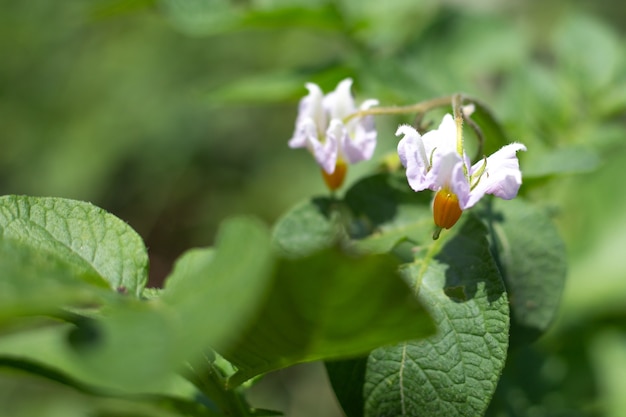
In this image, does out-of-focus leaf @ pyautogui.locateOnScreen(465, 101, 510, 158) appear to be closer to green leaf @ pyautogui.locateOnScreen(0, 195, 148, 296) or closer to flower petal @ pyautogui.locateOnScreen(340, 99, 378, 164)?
flower petal @ pyautogui.locateOnScreen(340, 99, 378, 164)

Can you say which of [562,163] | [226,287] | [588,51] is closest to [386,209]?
[562,163]

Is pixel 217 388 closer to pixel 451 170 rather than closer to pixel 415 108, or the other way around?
pixel 451 170

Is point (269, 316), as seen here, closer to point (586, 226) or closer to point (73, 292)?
point (73, 292)

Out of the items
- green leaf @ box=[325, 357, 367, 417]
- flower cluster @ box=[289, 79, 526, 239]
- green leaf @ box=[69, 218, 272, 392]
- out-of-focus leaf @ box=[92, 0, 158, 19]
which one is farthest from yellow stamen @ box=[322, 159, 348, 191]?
out-of-focus leaf @ box=[92, 0, 158, 19]

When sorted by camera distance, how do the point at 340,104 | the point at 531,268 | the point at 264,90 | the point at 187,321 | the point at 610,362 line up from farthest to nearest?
the point at 610,362 → the point at 264,90 → the point at 340,104 → the point at 531,268 → the point at 187,321

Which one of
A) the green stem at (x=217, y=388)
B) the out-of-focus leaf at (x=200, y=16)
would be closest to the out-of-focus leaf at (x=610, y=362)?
the green stem at (x=217, y=388)

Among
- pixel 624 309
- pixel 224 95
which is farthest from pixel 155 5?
pixel 624 309
